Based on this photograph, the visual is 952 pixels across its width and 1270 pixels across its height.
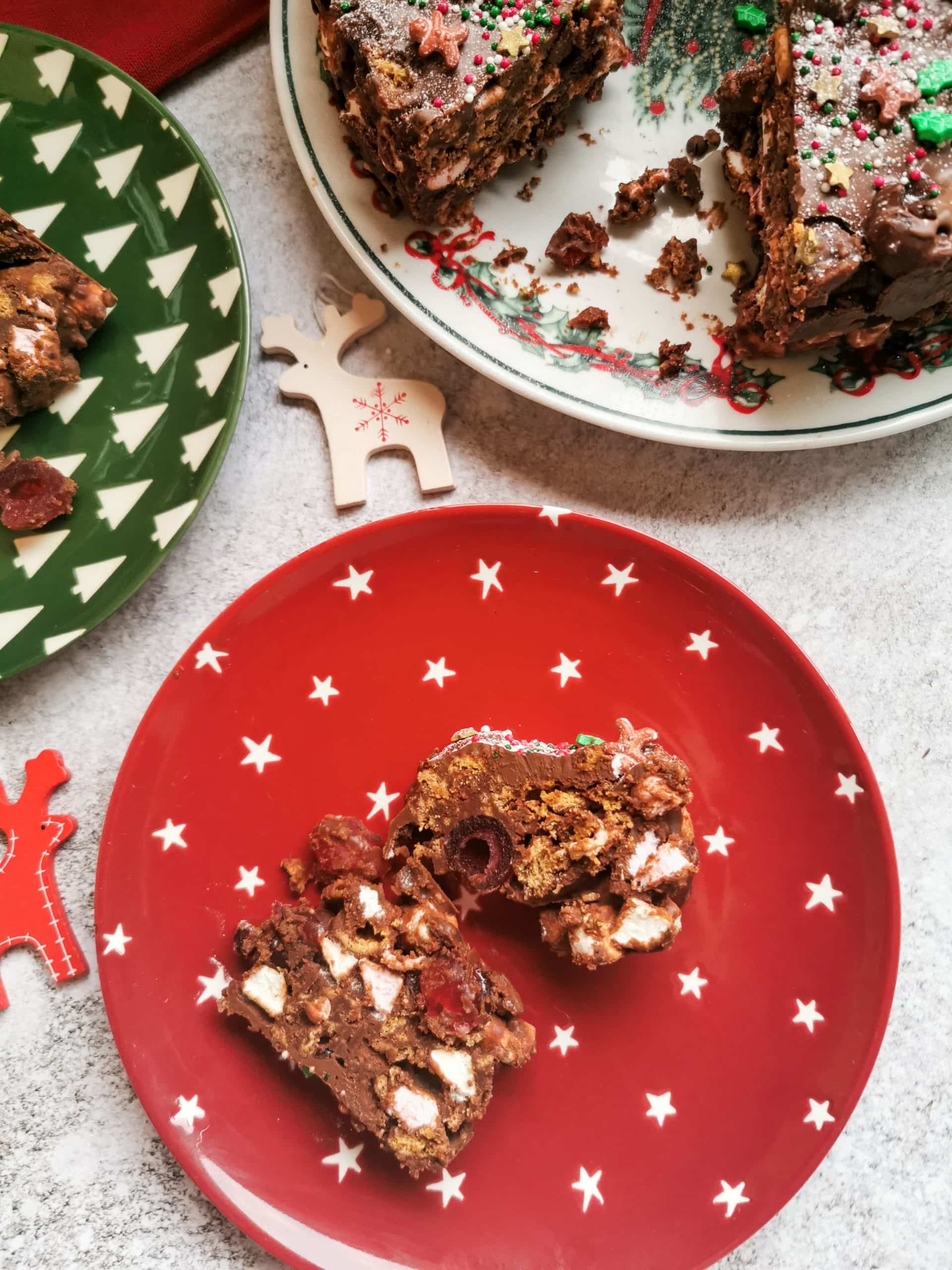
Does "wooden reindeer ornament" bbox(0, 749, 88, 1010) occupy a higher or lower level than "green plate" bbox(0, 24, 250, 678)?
lower

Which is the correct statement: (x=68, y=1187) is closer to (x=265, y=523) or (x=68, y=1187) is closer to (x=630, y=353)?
(x=265, y=523)

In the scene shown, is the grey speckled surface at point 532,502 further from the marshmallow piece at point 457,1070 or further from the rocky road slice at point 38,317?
the marshmallow piece at point 457,1070

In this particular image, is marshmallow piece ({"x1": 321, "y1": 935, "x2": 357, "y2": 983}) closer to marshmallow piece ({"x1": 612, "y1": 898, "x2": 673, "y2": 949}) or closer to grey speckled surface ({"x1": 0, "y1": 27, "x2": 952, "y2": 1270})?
marshmallow piece ({"x1": 612, "y1": 898, "x2": 673, "y2": 949})

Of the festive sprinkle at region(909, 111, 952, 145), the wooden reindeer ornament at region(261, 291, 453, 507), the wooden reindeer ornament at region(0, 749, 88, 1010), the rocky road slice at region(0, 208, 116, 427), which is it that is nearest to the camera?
the festive sprinkle at region(909, 111, 952, 145)

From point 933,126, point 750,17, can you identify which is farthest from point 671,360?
point 750,17

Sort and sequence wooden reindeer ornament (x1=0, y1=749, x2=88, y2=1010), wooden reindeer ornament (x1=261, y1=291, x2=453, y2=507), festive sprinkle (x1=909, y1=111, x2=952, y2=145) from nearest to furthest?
festive sprinkle (x1=909, y1=111, x2=952, y2=145)
wooden reindeer ornament (x1=0, y1=749, x2=88, y2=1010)
wooden reindeer ornament (x1=261, y1=291, x2=453, y2=507)

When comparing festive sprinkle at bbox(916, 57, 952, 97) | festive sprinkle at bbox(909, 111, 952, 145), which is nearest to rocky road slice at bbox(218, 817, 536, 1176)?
festive sprinkle at bbox(909, 111, 952, 145)
